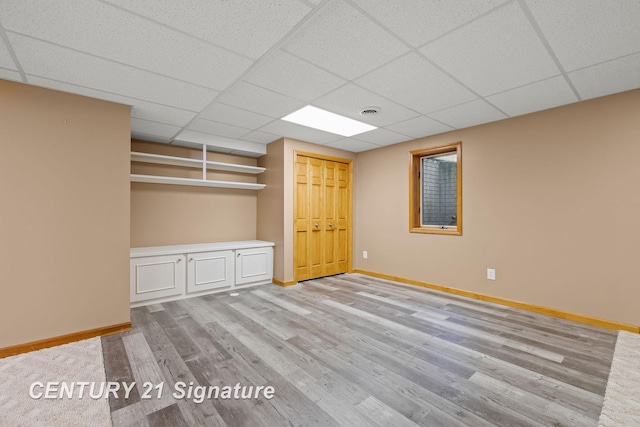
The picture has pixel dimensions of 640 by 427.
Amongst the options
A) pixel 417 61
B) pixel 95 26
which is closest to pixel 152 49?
pixel 95 26

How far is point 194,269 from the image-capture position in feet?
13.4

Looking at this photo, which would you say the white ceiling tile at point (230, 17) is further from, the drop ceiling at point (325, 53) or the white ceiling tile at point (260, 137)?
the white ceiling tile at point (260, 137)

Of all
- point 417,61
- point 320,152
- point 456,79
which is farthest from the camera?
point 320,152

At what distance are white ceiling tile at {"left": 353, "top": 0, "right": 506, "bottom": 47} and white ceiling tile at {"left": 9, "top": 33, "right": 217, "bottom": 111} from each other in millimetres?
1780

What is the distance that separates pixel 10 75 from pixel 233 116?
75.1 inches

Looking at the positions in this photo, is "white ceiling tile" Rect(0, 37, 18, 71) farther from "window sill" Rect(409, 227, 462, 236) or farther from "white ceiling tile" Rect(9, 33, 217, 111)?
"window sill" Rect(409, 227, 462, 236)

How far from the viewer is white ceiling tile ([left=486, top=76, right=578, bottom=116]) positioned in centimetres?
272

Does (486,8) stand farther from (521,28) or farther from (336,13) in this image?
(336,13)

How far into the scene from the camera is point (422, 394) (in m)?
1.89

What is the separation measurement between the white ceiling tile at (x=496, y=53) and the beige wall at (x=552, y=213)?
112 centimetres

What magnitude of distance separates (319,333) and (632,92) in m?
3.90

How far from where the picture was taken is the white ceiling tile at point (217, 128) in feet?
12.5

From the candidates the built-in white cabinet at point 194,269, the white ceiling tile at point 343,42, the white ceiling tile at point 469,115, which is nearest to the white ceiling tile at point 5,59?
the white ceiling tile at point 343,42

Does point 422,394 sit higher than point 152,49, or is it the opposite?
point 152,49
